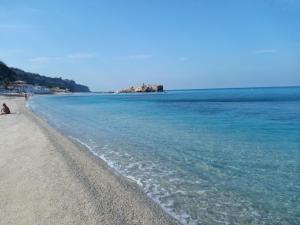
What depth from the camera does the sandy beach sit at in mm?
7672

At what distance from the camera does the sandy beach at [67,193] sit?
25.2 ft

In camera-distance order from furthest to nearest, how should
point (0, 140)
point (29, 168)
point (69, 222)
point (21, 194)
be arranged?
1. point (0, 140)
2. point (29, 168)
3. point (21, 194)
4. point (69, 222)

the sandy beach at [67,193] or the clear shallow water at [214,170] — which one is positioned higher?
the sandy beach at [67,193]

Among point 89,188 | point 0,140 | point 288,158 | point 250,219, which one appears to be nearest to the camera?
point 250,219

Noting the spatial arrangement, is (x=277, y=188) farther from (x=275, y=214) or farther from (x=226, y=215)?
(x=226, y=215)

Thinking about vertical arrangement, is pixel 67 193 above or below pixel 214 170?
above

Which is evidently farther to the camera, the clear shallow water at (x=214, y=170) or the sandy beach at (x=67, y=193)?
the clear shallow water at (x=214, y=170)

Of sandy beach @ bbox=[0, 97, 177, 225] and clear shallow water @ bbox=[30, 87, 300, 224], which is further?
clear shallow water @ bbox=[30, 87, 300, 224]

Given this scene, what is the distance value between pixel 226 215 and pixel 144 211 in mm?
1855

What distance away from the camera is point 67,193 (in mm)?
9242

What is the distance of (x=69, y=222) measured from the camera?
729 centimetres

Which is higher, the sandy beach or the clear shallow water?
the sandy beach

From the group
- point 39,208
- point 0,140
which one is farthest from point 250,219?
point 0,140

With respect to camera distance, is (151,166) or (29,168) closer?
(29,168)
